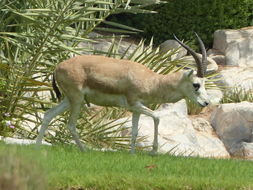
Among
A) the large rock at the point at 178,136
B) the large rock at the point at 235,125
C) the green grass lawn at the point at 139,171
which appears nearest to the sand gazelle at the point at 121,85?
the green grass lawn at the point at 139,171

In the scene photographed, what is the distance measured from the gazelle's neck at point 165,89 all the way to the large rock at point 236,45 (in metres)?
12.1

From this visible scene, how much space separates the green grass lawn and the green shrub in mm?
14437

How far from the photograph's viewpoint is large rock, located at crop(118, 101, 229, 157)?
48.3ft

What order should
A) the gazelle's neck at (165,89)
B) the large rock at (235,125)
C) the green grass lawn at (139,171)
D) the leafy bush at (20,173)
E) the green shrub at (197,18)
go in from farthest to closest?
the green shrub at (197,18)
the large rock at (235,125)
the gazelle's neck at (165,89)
the green grass lawn at (139,171)
the leafy bush at (20,173)

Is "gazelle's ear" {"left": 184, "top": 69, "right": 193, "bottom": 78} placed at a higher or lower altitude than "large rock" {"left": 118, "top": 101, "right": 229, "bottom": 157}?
higher

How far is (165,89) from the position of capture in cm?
1036

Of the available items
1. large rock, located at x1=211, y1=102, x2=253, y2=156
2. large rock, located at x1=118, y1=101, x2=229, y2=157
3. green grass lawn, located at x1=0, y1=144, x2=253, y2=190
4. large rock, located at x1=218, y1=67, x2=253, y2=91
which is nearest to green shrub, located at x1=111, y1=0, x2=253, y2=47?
large rock, located at x1=218, y1=67, x2=253, y2=91

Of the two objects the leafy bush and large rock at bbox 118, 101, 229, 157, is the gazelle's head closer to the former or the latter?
large rock at bbox 118, 101, 229, 157

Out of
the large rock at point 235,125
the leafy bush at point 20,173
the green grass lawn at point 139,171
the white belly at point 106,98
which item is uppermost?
the leafy bush at point 20,173

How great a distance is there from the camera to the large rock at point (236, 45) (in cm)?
2247

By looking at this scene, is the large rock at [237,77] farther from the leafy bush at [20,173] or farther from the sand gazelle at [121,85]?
the leafy bush at [20,173]

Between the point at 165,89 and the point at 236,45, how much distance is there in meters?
12.7

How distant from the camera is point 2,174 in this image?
16.5 ft

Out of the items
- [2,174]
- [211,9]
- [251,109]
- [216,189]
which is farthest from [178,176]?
[211,9]
